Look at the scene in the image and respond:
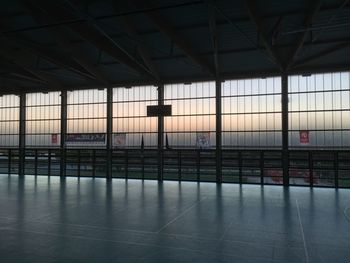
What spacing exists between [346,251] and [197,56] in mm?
Result: 18268

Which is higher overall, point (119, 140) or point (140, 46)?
point (140, 46)

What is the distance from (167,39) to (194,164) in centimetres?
1193

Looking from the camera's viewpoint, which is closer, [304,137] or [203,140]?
[304,137]

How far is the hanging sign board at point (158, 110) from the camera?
2933 cm

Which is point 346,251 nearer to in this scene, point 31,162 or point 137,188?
A: point 137,188

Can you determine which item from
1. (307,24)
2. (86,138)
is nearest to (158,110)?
(86,138)

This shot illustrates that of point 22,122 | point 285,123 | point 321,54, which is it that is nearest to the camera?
point 321,54

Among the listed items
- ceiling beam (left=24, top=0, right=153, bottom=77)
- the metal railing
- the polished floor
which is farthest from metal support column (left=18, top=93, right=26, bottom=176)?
ceiling beam (left=24, top=0, right=153, bottom=77)

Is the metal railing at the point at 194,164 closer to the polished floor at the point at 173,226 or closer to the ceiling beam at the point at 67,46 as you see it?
the polished floor at the point at 173,226

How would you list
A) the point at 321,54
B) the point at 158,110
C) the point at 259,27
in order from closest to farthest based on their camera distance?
the point at 259,27
the point at 321,54
the point at 158,110

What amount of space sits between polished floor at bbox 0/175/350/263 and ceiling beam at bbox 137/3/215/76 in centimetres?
985

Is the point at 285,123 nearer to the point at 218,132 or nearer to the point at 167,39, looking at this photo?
the point at 218,132

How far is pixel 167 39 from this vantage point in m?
23.9

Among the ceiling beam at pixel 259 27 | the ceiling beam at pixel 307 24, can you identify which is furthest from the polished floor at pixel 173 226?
the ceiling beam at pixel 307 24
